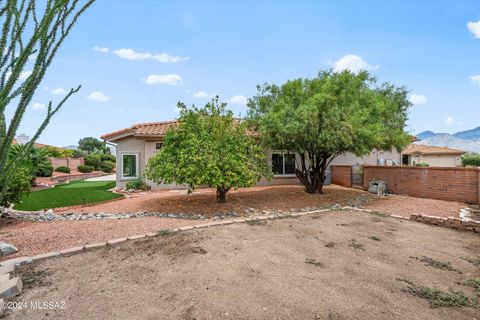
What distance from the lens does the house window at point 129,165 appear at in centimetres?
1500

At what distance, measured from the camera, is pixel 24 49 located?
2.71m

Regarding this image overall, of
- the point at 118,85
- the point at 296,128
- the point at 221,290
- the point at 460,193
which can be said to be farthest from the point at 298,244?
the point at 118,85

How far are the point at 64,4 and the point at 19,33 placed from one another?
58 cm

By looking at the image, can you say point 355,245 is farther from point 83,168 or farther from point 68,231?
point 83,168

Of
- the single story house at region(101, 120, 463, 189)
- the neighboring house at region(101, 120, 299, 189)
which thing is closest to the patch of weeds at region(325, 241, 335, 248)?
the single story house at region(101, 120, 463, 189)

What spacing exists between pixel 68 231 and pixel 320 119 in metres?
9.06

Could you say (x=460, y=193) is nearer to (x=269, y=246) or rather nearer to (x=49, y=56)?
(x=269, y=246)

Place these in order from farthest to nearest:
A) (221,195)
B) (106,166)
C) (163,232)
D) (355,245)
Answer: (106,166), (221,195), (163,232), (355,245)

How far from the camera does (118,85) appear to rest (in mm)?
15180

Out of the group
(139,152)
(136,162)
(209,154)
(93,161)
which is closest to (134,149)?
(139,152)

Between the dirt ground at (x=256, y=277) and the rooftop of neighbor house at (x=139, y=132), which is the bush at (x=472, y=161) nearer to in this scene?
the dirt ground at (x=256, y=277)

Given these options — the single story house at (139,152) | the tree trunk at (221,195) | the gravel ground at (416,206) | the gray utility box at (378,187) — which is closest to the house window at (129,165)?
the single story house at (139,152)

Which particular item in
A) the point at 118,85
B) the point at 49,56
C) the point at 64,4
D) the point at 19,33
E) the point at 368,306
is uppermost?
the point at 118,85

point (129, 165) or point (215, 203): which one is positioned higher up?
point (129, 165)
